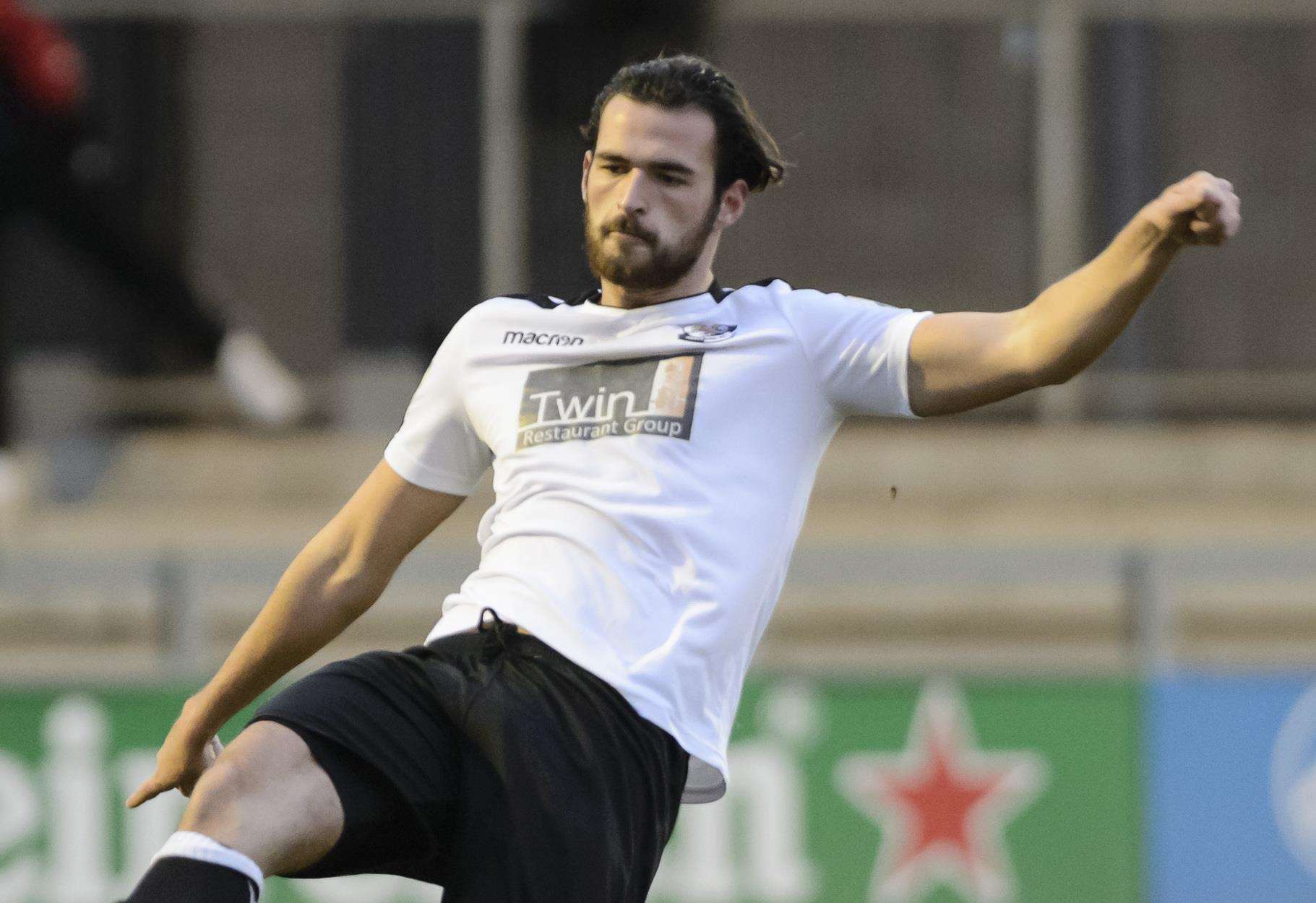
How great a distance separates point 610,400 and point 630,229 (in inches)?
11.1

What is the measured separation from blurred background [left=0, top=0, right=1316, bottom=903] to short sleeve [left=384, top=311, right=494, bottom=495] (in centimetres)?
349

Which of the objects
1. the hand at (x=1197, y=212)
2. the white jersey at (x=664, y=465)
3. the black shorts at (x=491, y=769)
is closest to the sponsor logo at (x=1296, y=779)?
the white jersey at (x=664, y=465)

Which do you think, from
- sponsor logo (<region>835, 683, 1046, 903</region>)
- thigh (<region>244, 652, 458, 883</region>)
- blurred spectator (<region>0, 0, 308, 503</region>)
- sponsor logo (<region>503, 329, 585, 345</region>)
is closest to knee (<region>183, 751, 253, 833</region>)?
thigh (<region>244, 652, 458, 883</region>)

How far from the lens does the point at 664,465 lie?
10.9 ft

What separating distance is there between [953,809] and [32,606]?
340 cm

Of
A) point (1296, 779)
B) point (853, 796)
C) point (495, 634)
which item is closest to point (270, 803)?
point (495, 634)

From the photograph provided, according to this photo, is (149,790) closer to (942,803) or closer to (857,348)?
(857,348)

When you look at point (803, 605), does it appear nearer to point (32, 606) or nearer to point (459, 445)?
point (32, 606)

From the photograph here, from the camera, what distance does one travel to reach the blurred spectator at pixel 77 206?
376 inches

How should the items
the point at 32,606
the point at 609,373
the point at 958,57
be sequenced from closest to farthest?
the point at 609,373
the point at 32,606
the point at 958,57

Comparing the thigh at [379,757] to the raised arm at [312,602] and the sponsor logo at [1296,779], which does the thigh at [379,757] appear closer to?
the raised arm at [312,602]

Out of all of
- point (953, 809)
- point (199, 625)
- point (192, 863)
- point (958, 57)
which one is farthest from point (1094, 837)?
point (958, 57)

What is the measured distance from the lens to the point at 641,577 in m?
3.28

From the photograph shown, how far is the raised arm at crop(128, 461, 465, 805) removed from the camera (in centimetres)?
340
